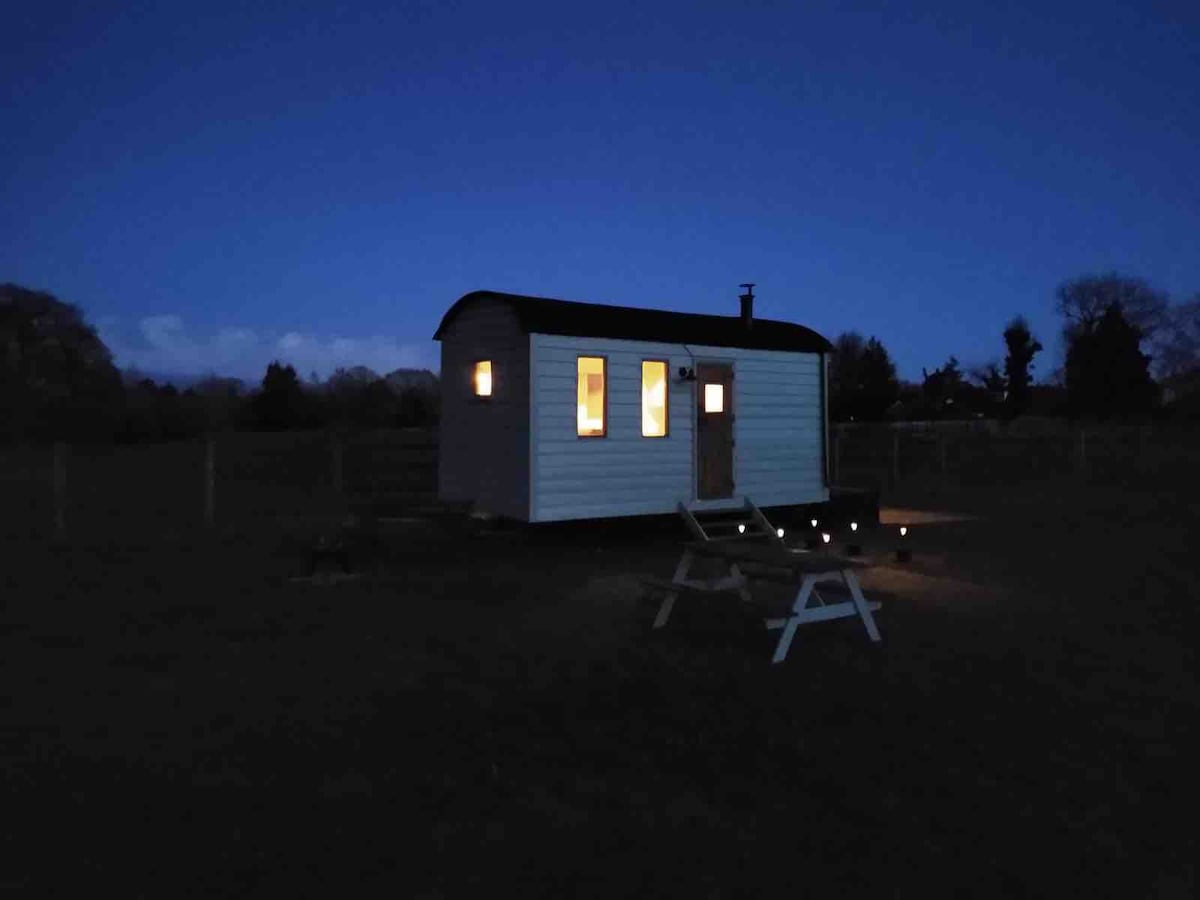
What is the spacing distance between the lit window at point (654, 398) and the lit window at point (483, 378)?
2.01 metres

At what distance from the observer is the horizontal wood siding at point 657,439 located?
11.6m

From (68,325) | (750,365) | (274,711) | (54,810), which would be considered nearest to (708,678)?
(274,711)

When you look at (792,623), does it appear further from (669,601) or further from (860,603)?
(669,601)

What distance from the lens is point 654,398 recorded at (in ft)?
42.0

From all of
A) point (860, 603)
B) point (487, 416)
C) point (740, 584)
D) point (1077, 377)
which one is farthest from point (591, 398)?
point (1077, 377)

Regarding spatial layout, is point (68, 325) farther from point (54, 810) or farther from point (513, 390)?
point (54, 810)

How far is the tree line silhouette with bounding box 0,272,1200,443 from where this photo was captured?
25.8 meters

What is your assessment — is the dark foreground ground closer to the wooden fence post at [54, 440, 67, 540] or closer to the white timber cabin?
the white timber cabin

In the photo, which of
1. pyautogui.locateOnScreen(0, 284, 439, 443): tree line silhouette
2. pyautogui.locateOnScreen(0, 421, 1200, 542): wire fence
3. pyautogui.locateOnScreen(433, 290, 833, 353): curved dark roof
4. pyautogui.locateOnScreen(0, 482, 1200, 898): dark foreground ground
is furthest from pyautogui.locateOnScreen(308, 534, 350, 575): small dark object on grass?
pyautogui.locateOnScreen(0, 284, 439, 443): tree line silhouette

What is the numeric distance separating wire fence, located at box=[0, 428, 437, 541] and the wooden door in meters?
3.78

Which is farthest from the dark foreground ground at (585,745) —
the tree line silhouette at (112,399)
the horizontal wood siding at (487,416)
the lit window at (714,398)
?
the tree line silhouette at (112,399)

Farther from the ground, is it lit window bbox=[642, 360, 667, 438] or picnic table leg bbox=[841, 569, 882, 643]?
lit window bbox=[642, 360, 667, 438]

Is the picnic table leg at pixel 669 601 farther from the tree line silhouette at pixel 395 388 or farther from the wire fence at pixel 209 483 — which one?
the tree line silhouette at pixel 395 388

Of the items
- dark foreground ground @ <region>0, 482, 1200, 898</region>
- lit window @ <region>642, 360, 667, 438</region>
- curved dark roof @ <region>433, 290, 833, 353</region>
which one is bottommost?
dark foreground ground @ <region>0, 482, 1200, 898</region>
